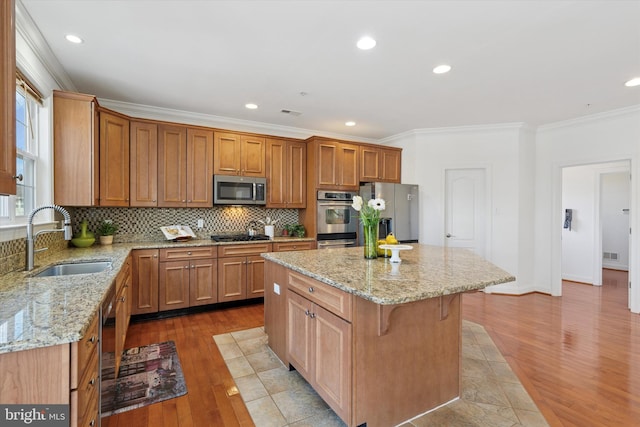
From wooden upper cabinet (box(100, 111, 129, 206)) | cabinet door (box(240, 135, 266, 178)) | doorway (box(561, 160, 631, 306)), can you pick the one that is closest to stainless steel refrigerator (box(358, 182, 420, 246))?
cabinet door (box(240, 135, 266, 178))

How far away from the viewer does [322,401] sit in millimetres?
2090

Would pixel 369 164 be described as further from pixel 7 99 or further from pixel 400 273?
pixel 7 99

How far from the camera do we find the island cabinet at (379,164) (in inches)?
198

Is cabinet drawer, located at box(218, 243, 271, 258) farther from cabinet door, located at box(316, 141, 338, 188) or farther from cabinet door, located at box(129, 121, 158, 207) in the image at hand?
cabinet door, located at box(316, 141, 338, 188)

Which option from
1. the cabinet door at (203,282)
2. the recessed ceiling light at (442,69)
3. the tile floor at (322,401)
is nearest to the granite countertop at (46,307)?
the tile floor at (322,401)

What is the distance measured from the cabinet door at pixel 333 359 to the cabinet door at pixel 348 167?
307 centimetres

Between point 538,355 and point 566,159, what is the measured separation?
129 inches

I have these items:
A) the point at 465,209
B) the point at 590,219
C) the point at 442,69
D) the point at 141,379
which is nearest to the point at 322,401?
the point at 141,379

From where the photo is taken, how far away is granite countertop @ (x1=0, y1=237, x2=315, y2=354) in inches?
40.5

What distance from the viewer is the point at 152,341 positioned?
3.00m

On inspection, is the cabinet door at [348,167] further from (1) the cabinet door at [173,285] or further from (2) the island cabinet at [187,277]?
(1) the cabinet door at [173,285]

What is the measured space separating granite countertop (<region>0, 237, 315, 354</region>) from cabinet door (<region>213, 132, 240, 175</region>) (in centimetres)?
227

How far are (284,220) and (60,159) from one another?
2.87m

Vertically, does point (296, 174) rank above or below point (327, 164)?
below
